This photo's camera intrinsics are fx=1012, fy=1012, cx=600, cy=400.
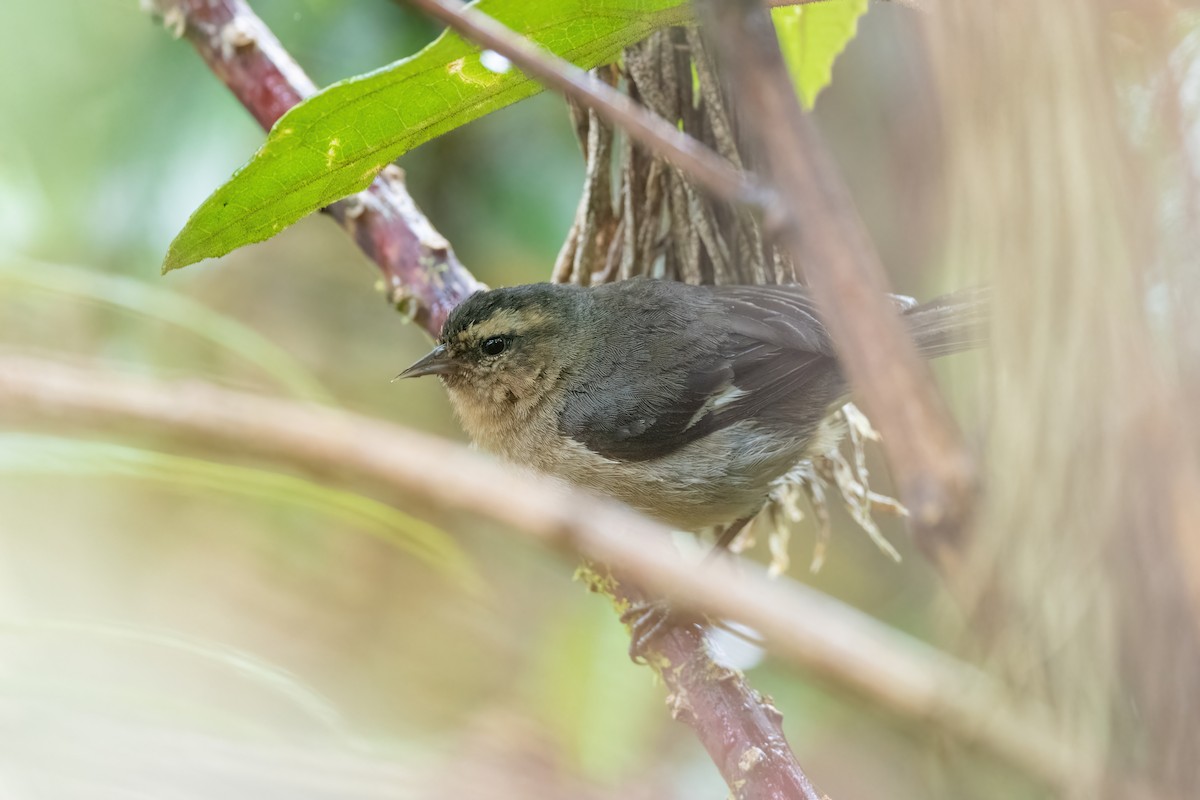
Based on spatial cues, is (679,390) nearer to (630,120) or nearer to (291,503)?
(291,503)

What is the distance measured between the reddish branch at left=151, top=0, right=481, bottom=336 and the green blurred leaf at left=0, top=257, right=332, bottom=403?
39 centimetres

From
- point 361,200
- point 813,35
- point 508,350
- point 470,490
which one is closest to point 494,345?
point 508,350

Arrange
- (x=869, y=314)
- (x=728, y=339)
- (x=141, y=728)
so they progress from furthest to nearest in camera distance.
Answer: (x=728, y=339)
(x=141, y=728)
(x=869, y=314)

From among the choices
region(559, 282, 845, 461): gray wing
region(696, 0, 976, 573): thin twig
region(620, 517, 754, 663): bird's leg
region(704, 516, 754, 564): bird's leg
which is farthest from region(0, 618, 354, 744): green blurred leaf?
region(696, 0, 976, 573): thin twig

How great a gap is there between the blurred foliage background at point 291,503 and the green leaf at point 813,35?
0.12 m

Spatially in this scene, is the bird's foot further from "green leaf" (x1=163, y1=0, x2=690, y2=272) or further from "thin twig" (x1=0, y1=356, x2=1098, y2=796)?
"thin twig" (x1=0, y1=356, x2=1098, y2=796)

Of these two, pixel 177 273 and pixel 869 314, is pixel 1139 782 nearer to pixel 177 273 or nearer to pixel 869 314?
pixel 869 314

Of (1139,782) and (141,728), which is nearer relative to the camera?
(1139,782)

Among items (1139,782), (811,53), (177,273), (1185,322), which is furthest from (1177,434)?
(177,273)

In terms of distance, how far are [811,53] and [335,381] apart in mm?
2373

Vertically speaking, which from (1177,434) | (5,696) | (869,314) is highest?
(5,696)

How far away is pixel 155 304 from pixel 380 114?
1310 mm

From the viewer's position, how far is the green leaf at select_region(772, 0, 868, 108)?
2037mm

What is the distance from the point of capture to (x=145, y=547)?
3395mm
